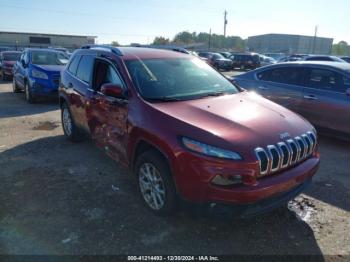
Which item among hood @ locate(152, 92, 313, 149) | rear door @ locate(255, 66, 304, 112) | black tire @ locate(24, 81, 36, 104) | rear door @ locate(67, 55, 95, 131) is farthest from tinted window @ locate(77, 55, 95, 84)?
black tire @ locate(24, 81, 36, 104)

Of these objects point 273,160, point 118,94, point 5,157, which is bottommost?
point 5,157

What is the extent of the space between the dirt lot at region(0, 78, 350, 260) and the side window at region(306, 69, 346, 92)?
1.61 meters

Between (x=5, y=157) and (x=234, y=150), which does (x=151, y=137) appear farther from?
(x=5, y=157)

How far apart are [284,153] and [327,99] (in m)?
3.67

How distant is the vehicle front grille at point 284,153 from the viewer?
3.01 metres

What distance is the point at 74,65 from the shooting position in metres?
6.00

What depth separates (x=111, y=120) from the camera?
436cm

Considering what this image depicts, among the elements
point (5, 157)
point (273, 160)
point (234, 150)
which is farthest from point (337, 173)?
point (5, 157)

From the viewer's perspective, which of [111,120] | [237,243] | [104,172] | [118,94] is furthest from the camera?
[104,172]

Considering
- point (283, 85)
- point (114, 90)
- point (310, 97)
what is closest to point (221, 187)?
point (114, 90)

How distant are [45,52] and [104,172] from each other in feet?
27.9

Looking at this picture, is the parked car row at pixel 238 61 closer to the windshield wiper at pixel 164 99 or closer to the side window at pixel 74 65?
the side window at pixel 74 65

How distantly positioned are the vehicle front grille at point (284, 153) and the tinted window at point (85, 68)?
3.16 meters

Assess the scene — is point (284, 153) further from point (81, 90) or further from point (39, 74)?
point (39, 74)
